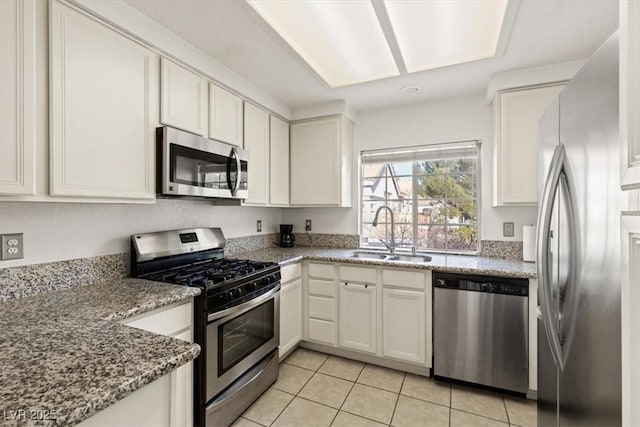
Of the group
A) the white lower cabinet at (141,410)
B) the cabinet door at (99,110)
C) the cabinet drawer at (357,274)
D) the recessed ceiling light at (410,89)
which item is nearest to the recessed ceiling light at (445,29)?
the recessed ceiling light at (410,89)

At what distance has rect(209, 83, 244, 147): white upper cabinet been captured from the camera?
2.13 meters

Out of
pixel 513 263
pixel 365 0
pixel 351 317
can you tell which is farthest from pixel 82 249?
pixel 513 263

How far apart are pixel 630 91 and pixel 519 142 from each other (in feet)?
6.66

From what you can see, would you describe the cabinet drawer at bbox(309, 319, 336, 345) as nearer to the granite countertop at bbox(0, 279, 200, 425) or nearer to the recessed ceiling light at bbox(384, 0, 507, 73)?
the granite countertop at bbox(0, 279, 200, 425)

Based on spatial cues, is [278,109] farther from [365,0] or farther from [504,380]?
[504,380]

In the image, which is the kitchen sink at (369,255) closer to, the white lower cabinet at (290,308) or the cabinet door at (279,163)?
the white lower cabinet at (290,308)

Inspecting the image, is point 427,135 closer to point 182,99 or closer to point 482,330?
point 482,330

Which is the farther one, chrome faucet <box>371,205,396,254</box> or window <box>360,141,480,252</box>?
chrome faucet <box>371,205,396,254</box>

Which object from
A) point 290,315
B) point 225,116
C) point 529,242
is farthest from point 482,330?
point 225,116

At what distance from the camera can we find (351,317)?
2.54m

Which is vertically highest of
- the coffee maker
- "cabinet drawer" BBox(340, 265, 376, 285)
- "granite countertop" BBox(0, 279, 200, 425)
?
the coffee maker

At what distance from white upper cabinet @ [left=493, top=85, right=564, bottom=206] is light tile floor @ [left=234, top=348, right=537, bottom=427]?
1480 mm

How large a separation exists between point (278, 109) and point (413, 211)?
1.72 meters

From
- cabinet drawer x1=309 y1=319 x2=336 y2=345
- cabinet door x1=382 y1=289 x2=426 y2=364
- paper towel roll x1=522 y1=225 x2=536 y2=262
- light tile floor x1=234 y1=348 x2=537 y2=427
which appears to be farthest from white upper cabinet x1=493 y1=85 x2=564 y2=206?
cabinet drawer x1=309 y1=319 x2=336 y2=345
